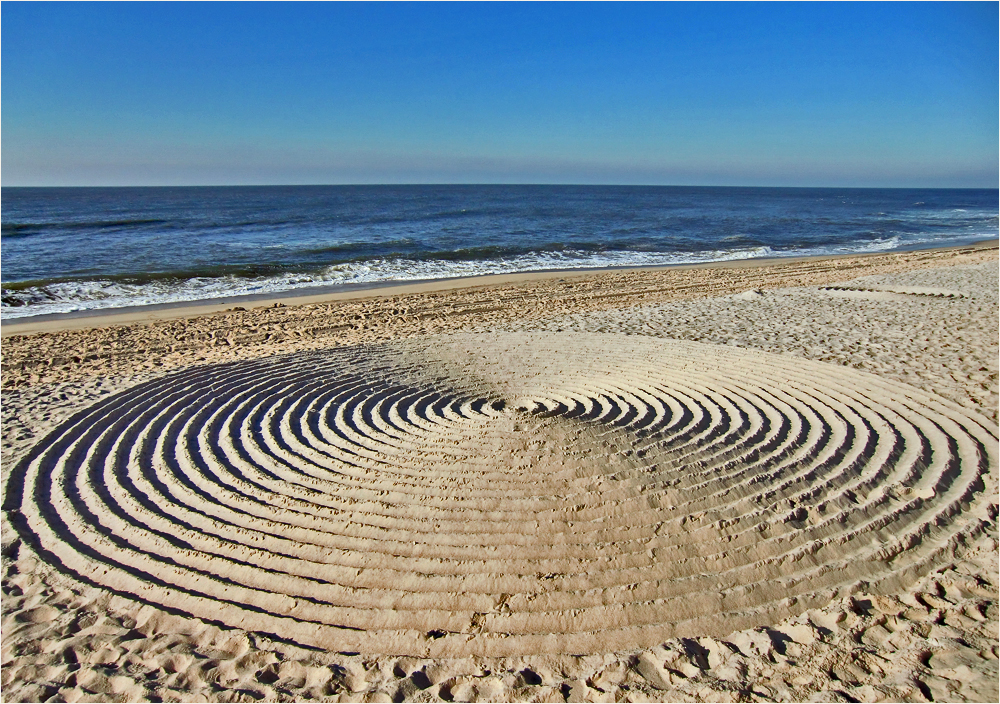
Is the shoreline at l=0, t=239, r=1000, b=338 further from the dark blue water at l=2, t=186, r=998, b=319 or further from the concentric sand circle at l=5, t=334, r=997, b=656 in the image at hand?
the concentric sand circle at l=5, t=334, r=997, b=656

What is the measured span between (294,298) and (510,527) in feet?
38.1

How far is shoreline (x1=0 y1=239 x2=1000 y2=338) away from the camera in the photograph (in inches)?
474

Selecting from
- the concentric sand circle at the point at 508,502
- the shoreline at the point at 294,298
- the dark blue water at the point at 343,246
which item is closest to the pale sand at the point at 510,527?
the concentric sand circle at the point at 508,502

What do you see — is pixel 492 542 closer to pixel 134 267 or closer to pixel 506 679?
pixel 506 679

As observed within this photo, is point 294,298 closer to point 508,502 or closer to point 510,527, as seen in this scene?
point 508,502

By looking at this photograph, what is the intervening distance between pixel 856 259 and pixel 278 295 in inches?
720

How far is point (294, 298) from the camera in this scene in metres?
14.6

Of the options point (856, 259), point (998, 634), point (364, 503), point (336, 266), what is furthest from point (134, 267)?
point (856, 259)

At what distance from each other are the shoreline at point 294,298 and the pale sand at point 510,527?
13.2 ft

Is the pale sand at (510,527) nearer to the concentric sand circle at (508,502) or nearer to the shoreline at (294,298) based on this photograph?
the concentric sand circle at (508,502)

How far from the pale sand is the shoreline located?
4.03m

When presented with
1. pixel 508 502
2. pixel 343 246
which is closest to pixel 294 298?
pixel 343 246

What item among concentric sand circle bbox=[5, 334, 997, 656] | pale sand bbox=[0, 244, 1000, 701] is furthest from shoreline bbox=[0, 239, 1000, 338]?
concentric sand circle bbox=[5, 334, 997, 656]

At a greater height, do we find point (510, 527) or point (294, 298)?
point (294, 298)
